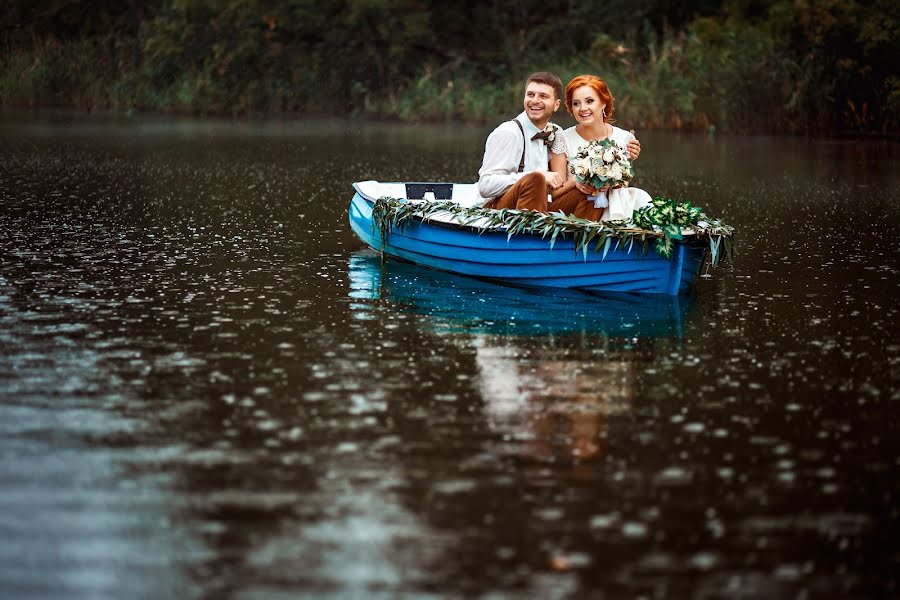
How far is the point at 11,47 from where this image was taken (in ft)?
180

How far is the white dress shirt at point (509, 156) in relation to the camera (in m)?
12.0

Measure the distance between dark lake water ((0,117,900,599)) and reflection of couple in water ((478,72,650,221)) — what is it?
831 millimetres

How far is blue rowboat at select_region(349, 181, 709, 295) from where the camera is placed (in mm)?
11172

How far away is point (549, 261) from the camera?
11562 mm

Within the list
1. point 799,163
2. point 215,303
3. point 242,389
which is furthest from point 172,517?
point 799,163

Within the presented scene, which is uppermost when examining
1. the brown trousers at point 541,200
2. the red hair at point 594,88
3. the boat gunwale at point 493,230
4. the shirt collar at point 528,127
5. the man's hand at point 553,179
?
the red hair at point 594,88

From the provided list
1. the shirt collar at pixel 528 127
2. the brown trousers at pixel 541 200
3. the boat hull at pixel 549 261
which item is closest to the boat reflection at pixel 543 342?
the boat hull at pixel 549 261

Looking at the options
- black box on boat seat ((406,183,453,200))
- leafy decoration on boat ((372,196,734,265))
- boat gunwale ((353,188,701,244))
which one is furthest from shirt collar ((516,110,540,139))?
black box on boat seat ((406,183,453,200))

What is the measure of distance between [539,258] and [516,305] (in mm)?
878

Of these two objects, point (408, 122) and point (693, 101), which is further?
point (408, 122)

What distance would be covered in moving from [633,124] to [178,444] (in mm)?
30611

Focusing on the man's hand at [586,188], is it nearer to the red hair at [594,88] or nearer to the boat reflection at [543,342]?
the red hair at [594,88]

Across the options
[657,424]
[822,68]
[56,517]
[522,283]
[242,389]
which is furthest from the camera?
[822,68]

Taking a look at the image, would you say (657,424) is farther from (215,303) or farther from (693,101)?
(693,101)
